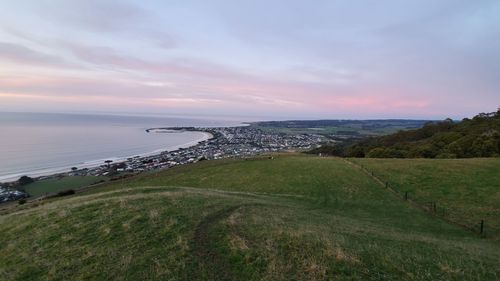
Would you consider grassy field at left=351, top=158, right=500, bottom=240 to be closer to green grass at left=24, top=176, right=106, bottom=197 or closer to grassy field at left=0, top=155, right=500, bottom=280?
grassy field at left=0, top=155, right=500, bottom=280

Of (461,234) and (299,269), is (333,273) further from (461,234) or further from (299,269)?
(461,234)

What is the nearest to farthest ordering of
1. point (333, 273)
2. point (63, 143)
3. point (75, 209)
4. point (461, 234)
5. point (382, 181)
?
1. point (333, 273)
2. point (75, 209)
3. point (461, 234)
4. point (382, 181)
5. point (63, 143)

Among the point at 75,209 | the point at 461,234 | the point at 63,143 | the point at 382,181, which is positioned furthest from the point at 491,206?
the point at 63,143

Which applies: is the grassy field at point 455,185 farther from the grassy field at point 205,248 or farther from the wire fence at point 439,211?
the grassy field at point 205,248

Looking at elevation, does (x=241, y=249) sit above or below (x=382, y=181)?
above

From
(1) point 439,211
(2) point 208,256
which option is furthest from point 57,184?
(1) point 439,211

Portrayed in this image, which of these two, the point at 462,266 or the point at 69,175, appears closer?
the point at 462,266
